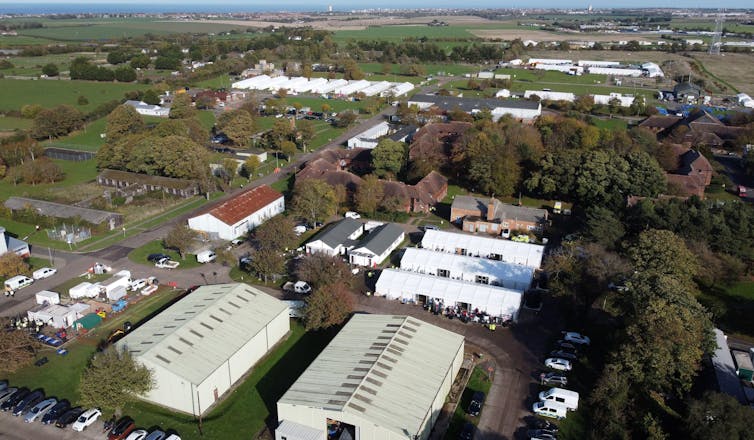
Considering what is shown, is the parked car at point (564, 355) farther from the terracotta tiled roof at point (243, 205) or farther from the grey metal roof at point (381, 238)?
the terracotta tiled roof at point (243, 205)

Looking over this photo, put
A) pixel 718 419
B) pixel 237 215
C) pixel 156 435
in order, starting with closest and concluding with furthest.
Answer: pixel 718 419, pixel 156 435, pixel 237 215

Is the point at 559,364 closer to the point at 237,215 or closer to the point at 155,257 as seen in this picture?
the point at 237,215

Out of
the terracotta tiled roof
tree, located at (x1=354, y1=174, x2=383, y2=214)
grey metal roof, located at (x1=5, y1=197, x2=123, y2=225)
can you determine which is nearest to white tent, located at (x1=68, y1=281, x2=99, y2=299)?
the terracotta tiled roof

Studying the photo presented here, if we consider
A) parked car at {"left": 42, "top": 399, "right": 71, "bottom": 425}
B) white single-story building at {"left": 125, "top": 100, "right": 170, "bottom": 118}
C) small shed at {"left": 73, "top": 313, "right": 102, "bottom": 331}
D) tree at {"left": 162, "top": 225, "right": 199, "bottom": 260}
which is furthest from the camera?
white single-story building at {"left": 125, "top": 100, "right": 170, "bottom": 118}

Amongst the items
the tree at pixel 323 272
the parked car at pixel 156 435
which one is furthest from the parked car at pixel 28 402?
the tree at pixel 323 272

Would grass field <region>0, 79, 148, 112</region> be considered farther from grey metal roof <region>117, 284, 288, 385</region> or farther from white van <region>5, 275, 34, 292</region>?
grey metal roof <region>117, 284, 288, 385</region>

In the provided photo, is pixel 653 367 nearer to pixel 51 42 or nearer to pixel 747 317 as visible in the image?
pixel 747 317

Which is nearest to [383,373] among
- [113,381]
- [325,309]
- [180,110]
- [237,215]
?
[325,309]
